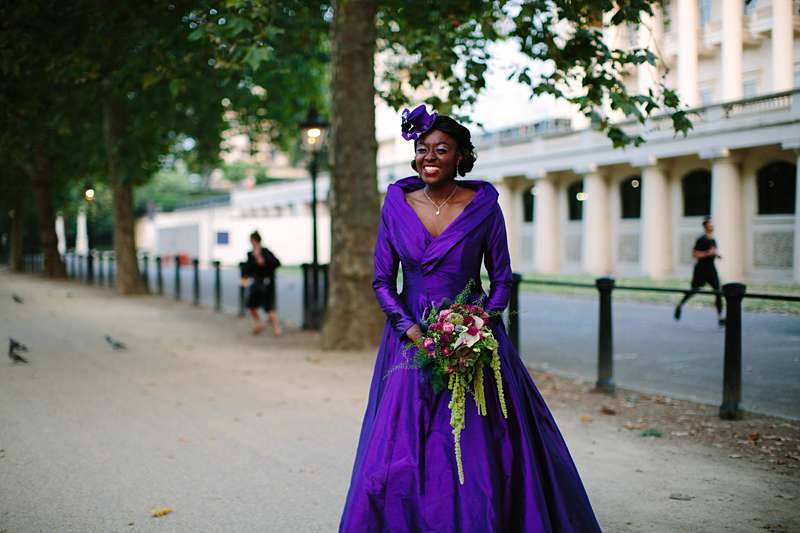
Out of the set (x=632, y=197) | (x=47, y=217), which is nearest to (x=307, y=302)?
(x=47, y=217)

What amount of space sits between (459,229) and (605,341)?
4924 millimetres

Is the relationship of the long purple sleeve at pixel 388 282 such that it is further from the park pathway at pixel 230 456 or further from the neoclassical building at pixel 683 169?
the neoclassical building at pixel 683 169

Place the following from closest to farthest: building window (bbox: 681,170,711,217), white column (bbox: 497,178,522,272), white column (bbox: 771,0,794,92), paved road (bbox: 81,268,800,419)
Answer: paved road (bbox: 81,268,800,419) < white column (bbox: 771,0,794,92) < building window (bbox: 681,170,711,217) < white column (bbox: 497,178,522,272)

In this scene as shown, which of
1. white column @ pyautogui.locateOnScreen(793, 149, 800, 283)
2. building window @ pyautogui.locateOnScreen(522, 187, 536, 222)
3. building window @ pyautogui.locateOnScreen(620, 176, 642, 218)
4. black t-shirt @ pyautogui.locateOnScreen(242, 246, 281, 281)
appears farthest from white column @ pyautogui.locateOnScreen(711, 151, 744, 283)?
black t-shirt @ pyautogui.locateOnScreen(242, 246, 281, 281)

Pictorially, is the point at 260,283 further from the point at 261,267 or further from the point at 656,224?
the point at 656,224

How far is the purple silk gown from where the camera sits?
321cm

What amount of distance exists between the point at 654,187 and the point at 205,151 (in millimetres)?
17669

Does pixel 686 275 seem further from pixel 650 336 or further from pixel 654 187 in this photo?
pixel 650 336

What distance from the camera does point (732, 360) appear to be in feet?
21.8

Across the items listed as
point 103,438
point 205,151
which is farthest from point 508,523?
point 205,151

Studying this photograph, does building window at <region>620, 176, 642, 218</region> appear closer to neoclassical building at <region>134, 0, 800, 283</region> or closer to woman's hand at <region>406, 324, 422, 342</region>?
neoclassical building at <region>134, 0, 800, 283</region>

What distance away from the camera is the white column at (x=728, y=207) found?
26766mm

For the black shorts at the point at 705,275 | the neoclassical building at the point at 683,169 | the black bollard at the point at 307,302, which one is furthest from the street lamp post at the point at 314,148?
the neoclassical building at the point at 683,169

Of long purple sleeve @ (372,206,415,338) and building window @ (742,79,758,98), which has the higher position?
building window @ (742,79,758,98)
